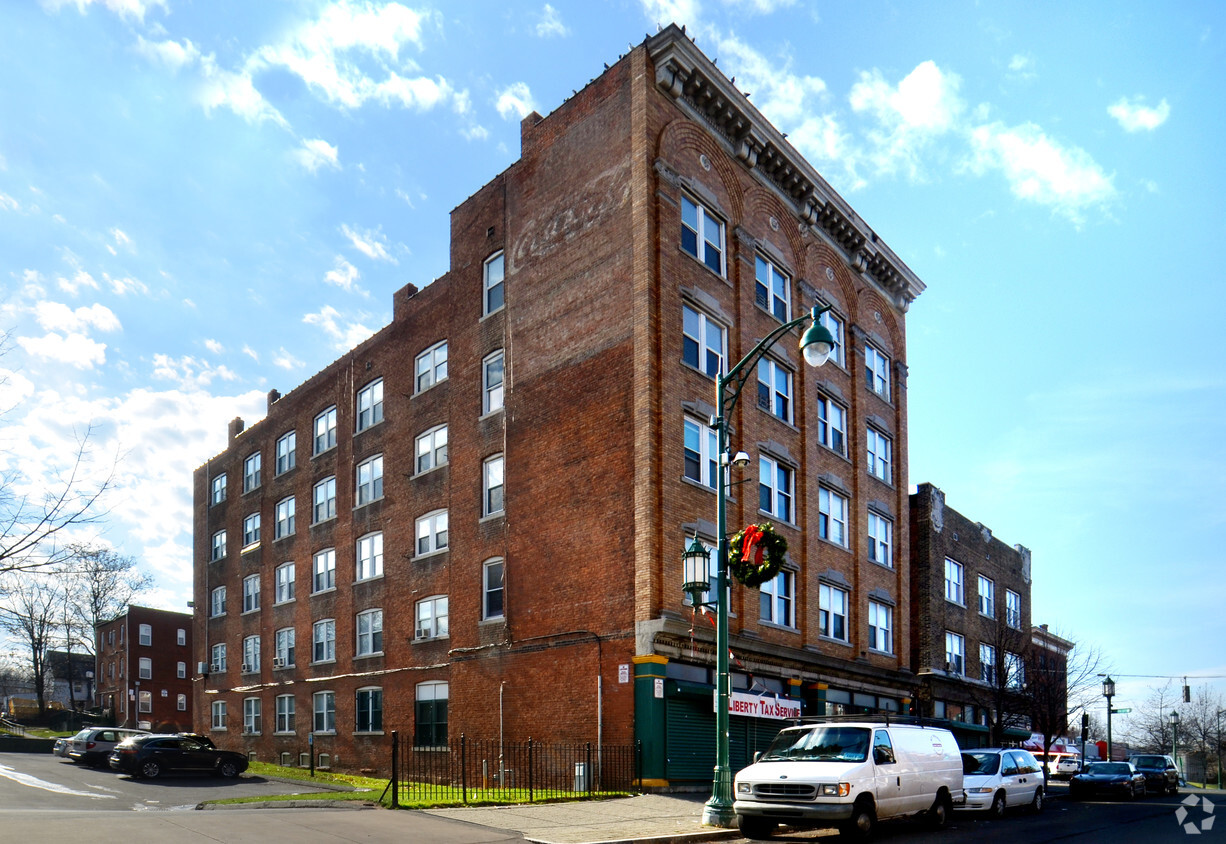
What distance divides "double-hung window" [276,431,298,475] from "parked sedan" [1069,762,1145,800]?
3142 centimetres

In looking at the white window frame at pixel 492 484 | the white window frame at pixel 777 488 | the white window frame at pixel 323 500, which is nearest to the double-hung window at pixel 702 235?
the white window frame at pixel 777 488

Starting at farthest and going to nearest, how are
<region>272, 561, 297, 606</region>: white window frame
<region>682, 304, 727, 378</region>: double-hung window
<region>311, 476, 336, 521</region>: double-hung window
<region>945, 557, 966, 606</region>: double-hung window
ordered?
<region>945, 557, 966, 606</region>: double-hung window
<region>272, 561, 297, 606</region>: white window frame
<region>311, 476, 336, 521</region>: double-hung window
<region>682, 304, 727, 378</region>: double-hung window

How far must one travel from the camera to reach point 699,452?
27.1 metres

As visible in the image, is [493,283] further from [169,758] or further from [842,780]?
[842,780]

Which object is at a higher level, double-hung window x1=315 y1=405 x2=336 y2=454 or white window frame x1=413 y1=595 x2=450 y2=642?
double-hung window x1=315 y1=405 x2=336 y2=454

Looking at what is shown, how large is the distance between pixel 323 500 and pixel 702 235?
66.2 ft

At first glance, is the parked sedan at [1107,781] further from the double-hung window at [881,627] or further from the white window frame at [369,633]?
the white window frame at [369,633]

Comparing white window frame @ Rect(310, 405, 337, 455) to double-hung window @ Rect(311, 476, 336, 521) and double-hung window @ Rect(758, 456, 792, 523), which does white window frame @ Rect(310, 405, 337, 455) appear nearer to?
double-hung window @ Rect(311, 476, 336, 521)

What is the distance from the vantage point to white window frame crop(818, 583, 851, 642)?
32.5 metres

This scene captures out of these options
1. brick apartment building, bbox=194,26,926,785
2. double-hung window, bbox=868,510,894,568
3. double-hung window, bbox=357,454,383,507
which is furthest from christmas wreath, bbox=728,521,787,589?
double-hung window, bbox=357,454,383,507

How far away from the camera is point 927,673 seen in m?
38.9

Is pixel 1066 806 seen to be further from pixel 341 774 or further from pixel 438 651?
pixel 341 774

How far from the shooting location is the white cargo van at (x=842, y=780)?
14.9 m

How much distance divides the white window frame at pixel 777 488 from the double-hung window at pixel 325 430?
18.4m
